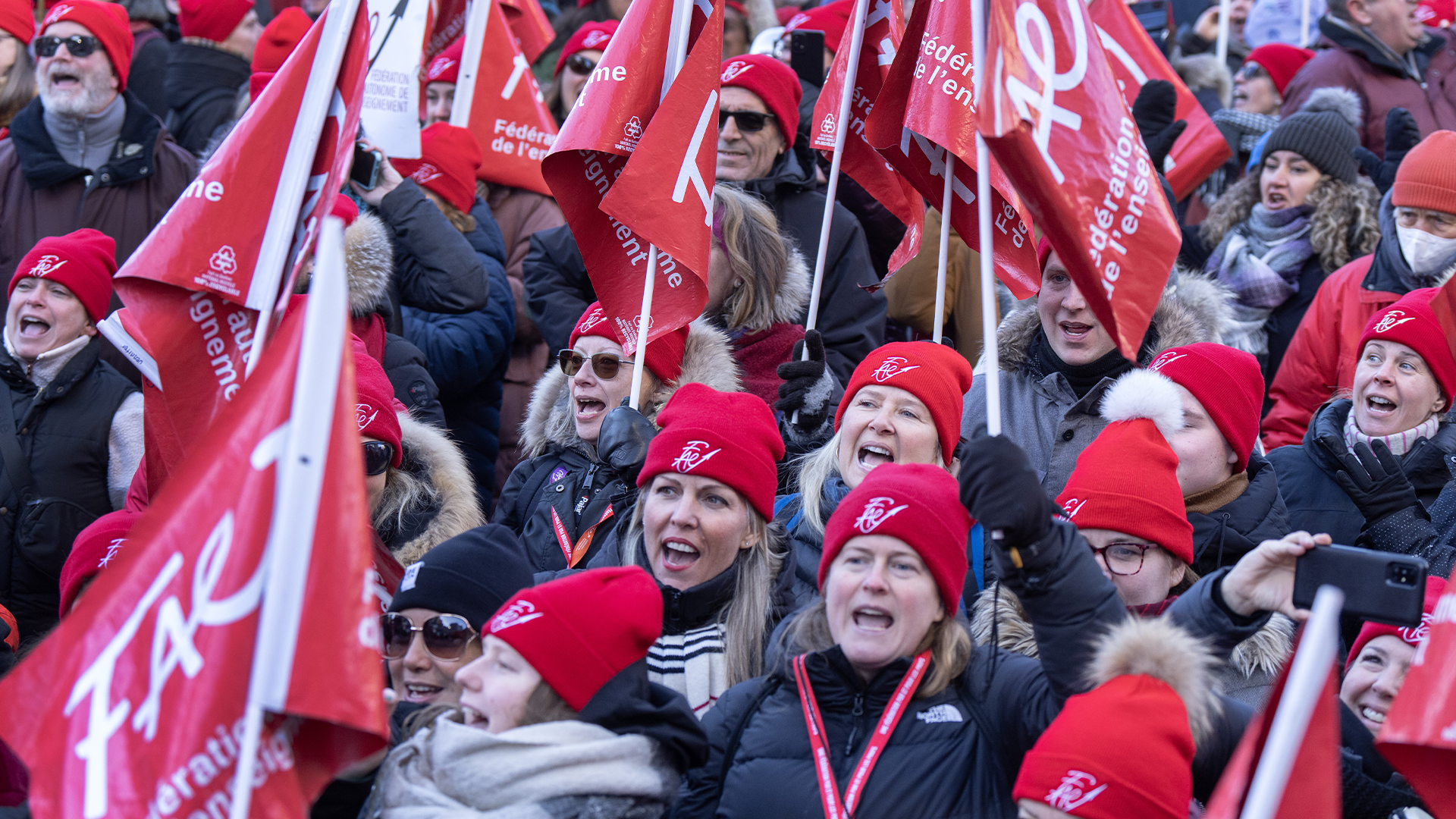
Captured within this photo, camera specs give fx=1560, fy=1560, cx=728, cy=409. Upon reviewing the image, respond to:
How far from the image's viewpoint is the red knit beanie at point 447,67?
7.76 meters

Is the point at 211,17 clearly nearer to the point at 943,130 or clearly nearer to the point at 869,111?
the point at 869,111

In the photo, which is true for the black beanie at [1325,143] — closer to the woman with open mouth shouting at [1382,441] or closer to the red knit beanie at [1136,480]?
the woman with open mouth shouting at [1382,441]

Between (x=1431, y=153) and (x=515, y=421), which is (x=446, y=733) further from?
(x=1431, y=153)

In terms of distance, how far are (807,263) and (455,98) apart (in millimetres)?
2419

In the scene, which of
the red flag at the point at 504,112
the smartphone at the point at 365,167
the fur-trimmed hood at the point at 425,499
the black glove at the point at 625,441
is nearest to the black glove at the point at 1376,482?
the black glove at the point at 625,441

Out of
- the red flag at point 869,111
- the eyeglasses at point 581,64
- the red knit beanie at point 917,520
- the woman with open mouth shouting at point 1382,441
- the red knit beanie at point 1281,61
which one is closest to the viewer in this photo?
the red knit beanie at point 917,520

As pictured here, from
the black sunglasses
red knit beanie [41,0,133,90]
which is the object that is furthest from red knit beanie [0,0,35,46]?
the black sunglasses

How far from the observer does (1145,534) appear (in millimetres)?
3787

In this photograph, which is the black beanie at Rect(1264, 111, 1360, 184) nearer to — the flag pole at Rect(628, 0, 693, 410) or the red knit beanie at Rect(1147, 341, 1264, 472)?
the red knit beanie at Rect(1147, 341, 1264, 472)

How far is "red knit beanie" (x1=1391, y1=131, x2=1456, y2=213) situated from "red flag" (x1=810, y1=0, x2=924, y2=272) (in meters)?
1.86

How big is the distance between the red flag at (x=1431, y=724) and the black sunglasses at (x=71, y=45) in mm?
5678

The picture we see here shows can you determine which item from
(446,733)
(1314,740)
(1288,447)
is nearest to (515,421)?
(1288,447)

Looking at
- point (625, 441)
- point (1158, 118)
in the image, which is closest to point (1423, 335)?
point (1158, 118)

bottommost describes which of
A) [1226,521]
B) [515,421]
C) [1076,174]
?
[515,421]
